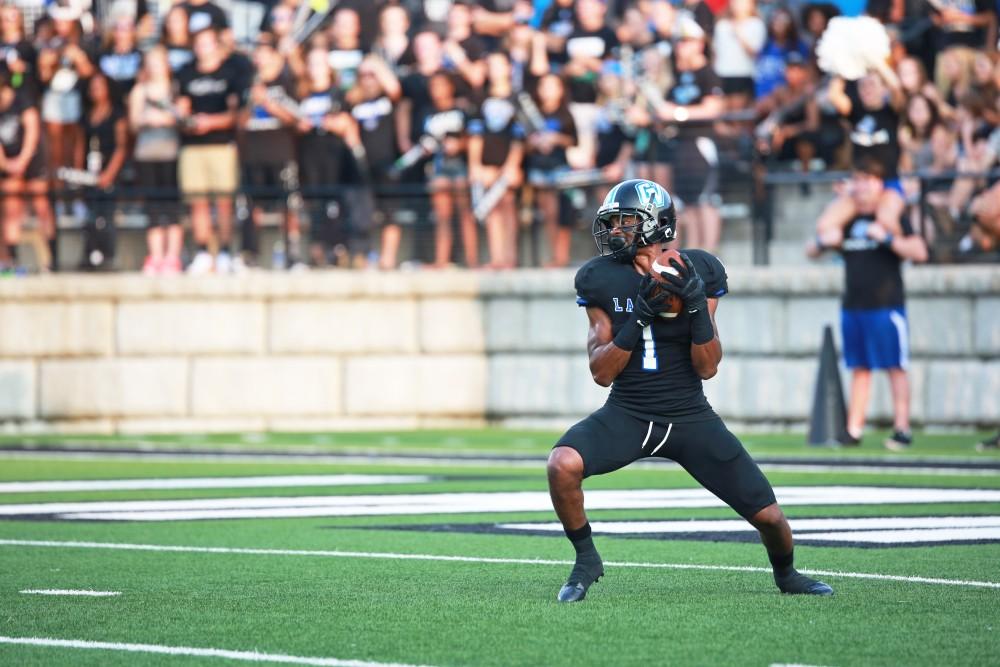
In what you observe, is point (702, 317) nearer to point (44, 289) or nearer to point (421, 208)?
point (421, 208)

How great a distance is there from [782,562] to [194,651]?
2397 mm

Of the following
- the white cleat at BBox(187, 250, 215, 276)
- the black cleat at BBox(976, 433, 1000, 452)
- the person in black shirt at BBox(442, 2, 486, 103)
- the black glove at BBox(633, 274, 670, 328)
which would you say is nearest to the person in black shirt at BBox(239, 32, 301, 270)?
the white cleat at BBox(187, 250, 215, 276)

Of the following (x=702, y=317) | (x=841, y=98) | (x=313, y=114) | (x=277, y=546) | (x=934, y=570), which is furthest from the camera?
(x=313, y=114)

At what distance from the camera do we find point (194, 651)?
6590 mm

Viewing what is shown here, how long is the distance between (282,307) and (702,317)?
11895mm

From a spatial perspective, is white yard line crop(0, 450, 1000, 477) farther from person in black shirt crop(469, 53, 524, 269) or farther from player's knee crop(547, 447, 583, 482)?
player's knee crop(547, 447, 583, 482)

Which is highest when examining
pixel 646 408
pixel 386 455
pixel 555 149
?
pixel 555 149

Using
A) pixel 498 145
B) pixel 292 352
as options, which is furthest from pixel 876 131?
pixel 292 352

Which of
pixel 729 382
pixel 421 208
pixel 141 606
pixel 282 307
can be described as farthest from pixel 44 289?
pixel 141 606

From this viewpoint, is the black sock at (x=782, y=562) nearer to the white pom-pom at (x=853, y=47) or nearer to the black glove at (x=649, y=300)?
the black glove at (x=649, y=300)

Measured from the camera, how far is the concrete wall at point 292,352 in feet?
61.6

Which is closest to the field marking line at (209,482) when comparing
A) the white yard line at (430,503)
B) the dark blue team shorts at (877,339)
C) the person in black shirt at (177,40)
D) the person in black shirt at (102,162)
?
the white yard line at (430,503)

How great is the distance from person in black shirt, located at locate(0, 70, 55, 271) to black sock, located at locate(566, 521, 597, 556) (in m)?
12.2

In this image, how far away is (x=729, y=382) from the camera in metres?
18.0
